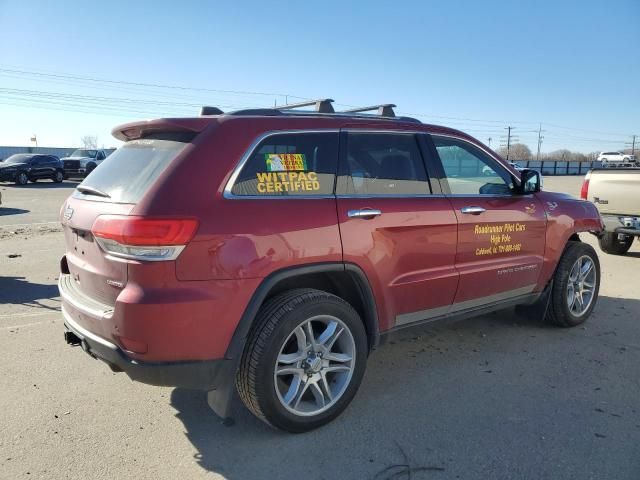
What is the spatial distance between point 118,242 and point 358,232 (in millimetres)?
1418

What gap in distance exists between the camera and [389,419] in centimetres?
328

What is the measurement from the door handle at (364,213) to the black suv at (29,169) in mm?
27346

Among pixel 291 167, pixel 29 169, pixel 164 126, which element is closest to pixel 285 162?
pixel 291 167

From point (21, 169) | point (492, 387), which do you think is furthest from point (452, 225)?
point (21, 169)

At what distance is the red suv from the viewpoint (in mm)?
2645

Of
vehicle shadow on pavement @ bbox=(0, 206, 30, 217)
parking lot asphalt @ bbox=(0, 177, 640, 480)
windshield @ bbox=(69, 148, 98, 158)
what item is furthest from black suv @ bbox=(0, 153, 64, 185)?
parking lot asphalt @ bbox=(0, 177, 640, 480)

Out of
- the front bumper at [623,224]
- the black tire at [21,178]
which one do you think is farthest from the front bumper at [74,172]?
the front bumper at [623,224]

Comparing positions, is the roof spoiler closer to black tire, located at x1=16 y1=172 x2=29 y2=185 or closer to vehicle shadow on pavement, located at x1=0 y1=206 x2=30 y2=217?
vehicle shadow on pavement, located at x1=0 y1=206 x2=30 y2=217

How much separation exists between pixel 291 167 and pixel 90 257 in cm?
128

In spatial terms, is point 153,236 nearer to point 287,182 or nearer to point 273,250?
point 273,250

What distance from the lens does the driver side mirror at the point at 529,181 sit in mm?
4438

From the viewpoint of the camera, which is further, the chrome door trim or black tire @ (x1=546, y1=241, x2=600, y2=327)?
black tire @ (x1=546, y1=241, x2=600, y2=327)

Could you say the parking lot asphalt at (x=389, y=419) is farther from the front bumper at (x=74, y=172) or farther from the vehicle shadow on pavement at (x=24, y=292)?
the front bumper at (x=74, y=172)

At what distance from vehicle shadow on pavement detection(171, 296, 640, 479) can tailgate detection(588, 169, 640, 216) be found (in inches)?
174
